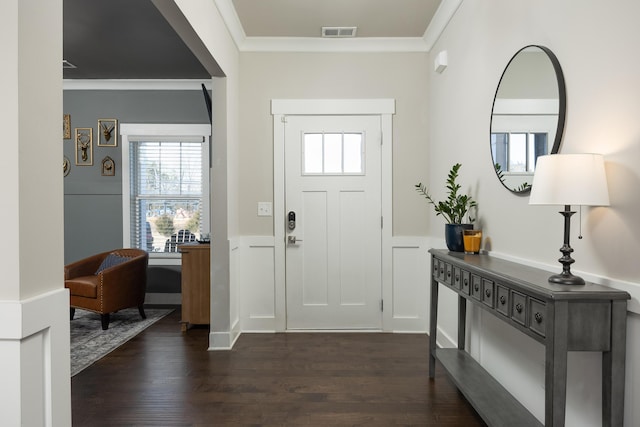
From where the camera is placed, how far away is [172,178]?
5.20m

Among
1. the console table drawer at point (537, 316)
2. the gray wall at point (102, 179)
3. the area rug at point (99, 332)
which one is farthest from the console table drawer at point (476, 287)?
the gray wall at point (102, 179)

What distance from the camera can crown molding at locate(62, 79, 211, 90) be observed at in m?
5.11

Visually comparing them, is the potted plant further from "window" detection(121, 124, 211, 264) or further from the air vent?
"window" detection(121, 124, 211, 264)

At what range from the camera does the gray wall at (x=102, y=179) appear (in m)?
5.15

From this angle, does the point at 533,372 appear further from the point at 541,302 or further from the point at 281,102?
the point at 281,102

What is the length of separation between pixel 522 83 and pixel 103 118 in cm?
474

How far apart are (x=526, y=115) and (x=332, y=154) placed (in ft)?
6.95

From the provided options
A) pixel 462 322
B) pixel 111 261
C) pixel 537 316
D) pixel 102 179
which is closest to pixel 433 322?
pixel 462 322

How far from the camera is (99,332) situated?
4055 mm

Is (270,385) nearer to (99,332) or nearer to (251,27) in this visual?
(99,332)

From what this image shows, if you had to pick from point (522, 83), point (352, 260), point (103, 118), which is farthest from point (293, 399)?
point (103, 118)

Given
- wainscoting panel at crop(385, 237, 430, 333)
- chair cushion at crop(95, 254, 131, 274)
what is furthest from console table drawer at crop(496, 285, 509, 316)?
chair cushion at crop(95, 254, 131, 274)

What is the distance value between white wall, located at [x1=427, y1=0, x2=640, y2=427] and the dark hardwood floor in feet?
1.73

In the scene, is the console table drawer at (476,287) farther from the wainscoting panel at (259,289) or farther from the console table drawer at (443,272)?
the wainscoting panel at (259,289)
